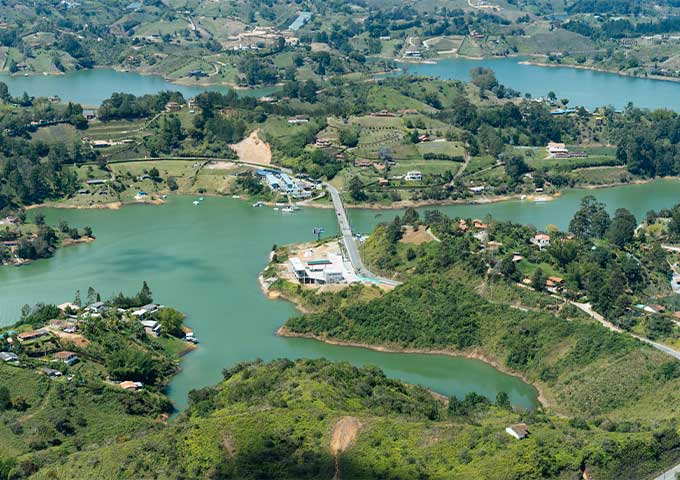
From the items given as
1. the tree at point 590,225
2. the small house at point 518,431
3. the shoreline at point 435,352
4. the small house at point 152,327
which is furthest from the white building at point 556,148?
the small house at point 518,431

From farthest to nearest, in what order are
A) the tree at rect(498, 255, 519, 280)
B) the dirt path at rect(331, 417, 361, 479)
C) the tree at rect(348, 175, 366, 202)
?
the tree at rect(348, 175, 366, 202) → the tree at rect(498, 255, 519, 280) → the dirt path at rect(331, 417, 361, 479)

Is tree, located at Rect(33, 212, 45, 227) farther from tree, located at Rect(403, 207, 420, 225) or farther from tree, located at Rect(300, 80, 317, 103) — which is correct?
tree, located at Rect(300, 80, 317, 103)

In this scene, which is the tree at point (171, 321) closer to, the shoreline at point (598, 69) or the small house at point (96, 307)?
the small house at point (96, 307)

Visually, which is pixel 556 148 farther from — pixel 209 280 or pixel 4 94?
pixel 4 94

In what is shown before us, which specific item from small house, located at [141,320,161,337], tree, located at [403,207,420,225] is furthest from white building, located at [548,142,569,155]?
small house, located at [141,320,161,337]

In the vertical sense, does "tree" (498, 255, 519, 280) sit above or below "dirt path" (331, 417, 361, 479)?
below
